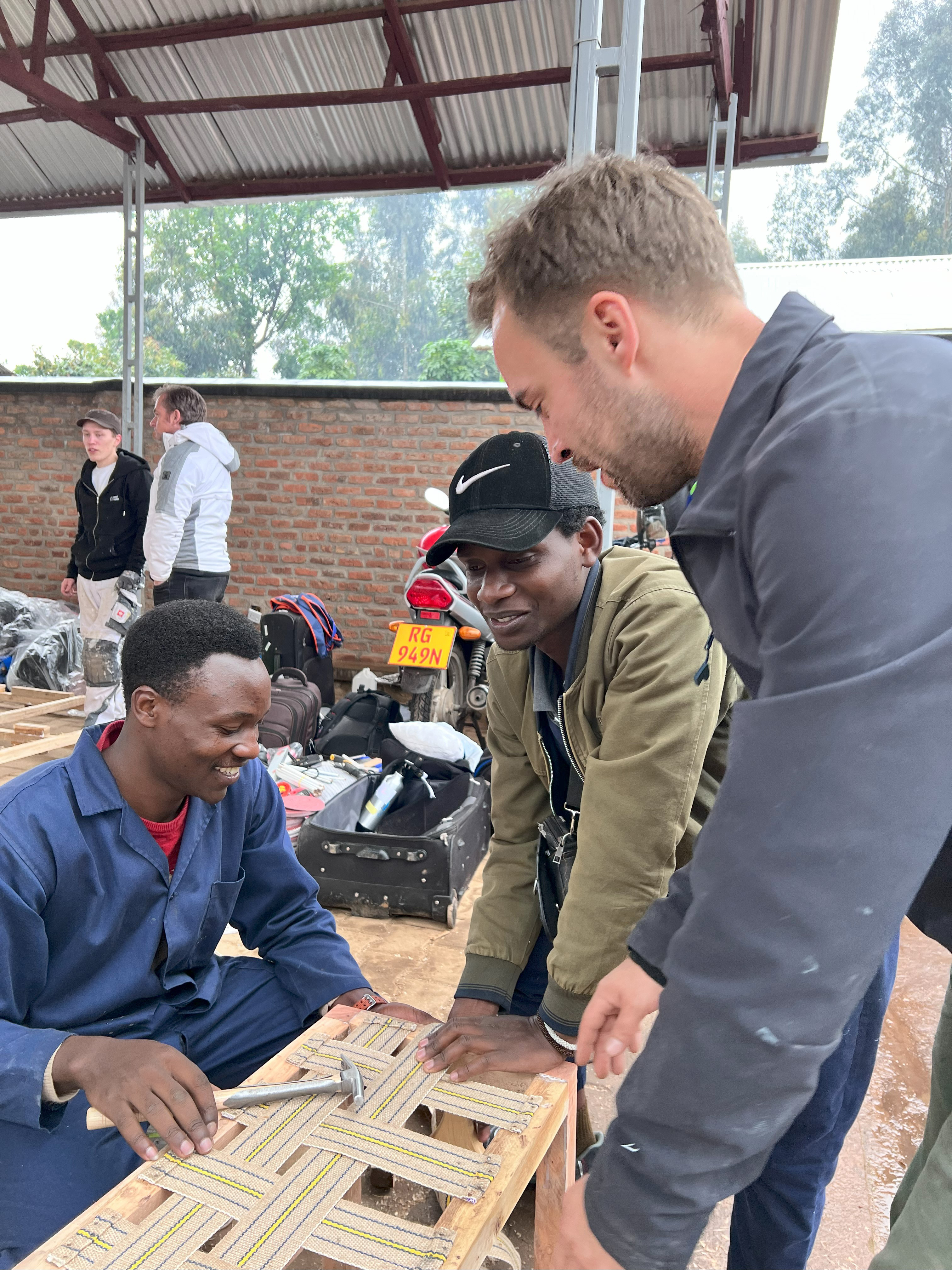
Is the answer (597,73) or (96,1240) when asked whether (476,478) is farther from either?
(597,73)

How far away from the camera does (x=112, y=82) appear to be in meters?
6.74

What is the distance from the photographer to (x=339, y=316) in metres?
21.0

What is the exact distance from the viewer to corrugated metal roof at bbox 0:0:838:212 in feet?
19.3

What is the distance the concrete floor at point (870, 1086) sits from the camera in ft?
6.22

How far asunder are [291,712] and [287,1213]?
11.6 feet

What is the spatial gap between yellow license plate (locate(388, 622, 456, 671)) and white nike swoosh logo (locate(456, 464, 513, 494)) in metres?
3.14

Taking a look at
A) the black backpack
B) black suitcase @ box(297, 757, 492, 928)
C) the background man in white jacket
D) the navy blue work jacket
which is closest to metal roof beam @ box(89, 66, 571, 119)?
the background man in white jacket

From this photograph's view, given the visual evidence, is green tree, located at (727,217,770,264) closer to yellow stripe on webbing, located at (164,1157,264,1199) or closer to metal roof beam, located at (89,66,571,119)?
metal roof beam, located at (89,66,571,119)

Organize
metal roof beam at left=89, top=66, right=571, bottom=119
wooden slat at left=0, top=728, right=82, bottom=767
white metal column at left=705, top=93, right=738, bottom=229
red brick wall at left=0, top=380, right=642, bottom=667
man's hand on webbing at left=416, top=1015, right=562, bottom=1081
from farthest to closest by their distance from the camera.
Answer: red brick wall at left=0, top=380, right=642, bottom=667, metal roof beam at left=89, top=66, right=571, bottom=119, white metal column at left=705, top=93, right=738, bottom=229, wooden slat at left=0, top=728, right=82, bottom=767, man's hand on webbing at left=416, top=1015, right=562, bottom=1081

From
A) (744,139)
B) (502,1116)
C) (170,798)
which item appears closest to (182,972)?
(170,798)

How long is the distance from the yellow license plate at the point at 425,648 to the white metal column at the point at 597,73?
2156 millimetres

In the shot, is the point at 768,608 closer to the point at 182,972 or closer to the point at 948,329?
the point at 182,972

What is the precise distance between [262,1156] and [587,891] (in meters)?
0.61

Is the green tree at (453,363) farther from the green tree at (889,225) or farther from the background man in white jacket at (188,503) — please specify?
the background man in white jacket at (188,503)
